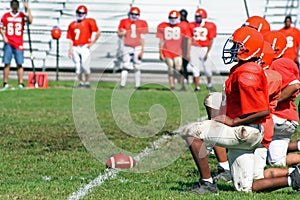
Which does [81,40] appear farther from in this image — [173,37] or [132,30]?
[173,37]

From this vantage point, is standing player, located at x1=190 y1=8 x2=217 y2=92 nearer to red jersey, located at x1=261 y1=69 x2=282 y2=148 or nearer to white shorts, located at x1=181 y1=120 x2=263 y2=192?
red jersey, located at x1=261 y1=69 x2=282 y2=148

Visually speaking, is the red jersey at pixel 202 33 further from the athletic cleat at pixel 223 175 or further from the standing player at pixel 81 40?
the athletic cleat at pixel 223 175

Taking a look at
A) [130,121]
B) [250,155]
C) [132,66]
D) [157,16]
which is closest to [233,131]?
[250,155]

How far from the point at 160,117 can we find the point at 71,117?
143 centimetres

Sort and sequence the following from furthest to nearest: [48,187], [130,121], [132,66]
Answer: [132,66] < [130,121] < [48,187]

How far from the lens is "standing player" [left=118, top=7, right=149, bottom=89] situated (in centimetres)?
1773

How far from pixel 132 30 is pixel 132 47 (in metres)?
0.58

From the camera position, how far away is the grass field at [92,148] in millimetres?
5996

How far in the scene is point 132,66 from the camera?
18.4m

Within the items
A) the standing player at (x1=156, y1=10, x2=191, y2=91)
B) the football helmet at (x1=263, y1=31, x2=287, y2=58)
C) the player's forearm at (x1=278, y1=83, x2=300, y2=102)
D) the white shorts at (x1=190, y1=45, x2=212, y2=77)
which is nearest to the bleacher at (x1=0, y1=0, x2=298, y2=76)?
the white shorts at (x1=190, y1=45, x2=212, y2=77)

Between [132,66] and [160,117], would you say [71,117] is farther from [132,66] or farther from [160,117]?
[132,66]

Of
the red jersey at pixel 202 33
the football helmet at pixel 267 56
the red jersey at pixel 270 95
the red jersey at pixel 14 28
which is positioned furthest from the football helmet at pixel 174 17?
the red jersey at pixel 270 95

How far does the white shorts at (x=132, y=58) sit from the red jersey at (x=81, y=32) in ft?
3.07

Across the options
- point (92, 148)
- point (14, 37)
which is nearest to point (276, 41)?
point (92, 148)
